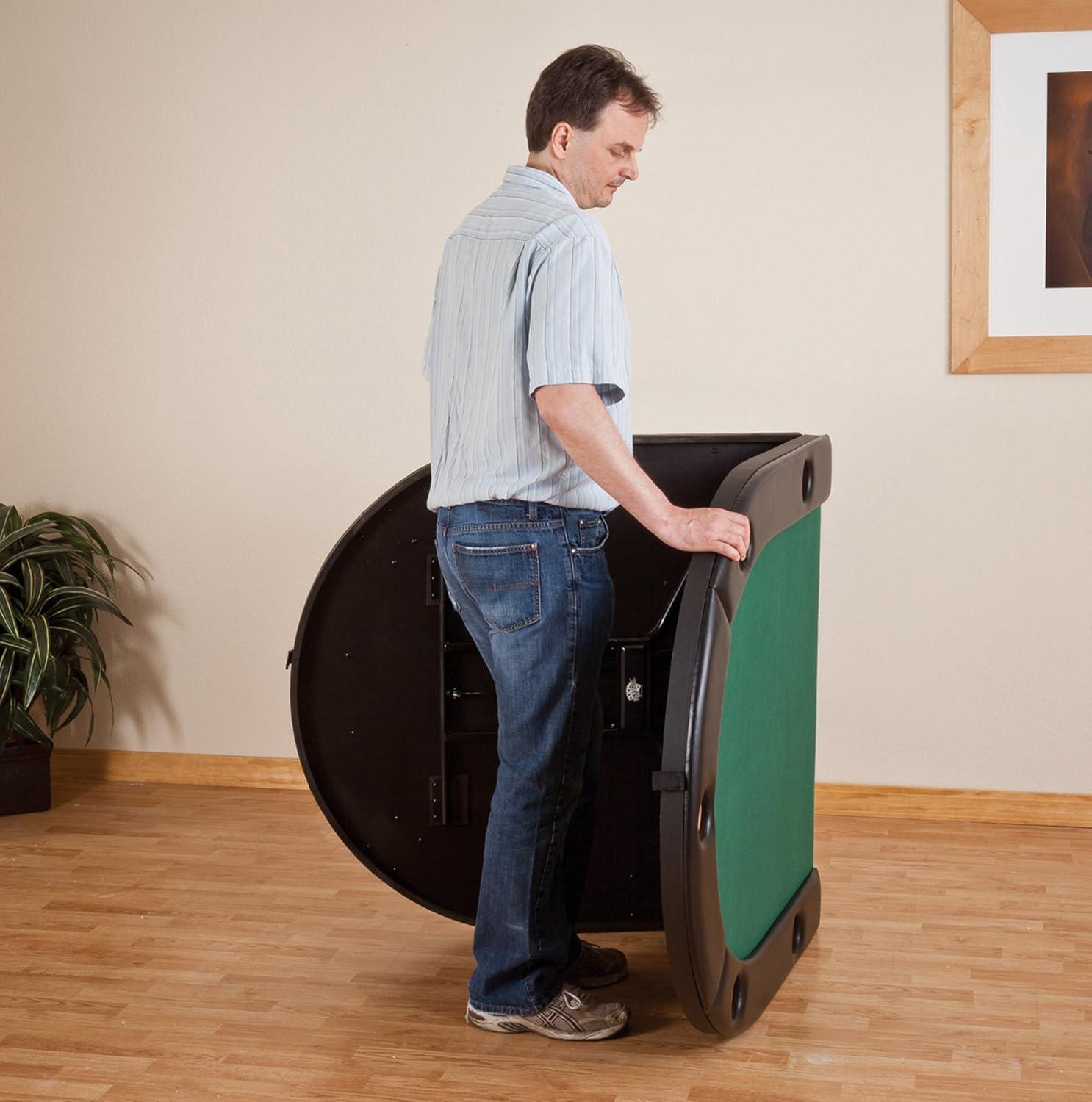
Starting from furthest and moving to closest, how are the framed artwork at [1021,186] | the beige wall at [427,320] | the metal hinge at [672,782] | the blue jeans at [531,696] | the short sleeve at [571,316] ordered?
1. the beige wall at [427,320]
2. the framed artwork at [1021,186]
3. the blue jeans at [531,696]
4. the short sleeve at [571,316]
5. the metal hinge at [672,782]

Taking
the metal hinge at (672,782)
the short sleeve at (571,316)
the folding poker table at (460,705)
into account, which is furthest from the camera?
the folding poker table at (460,705)

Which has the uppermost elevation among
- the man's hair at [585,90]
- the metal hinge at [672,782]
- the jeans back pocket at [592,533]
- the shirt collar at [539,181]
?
the man's hair at [585,90]

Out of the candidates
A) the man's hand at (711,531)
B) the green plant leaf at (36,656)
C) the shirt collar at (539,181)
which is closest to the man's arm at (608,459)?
the man's hand at (711,531)

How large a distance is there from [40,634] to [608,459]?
1.75 metres

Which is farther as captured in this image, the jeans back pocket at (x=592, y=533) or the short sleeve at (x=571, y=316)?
the jeans back pocket at (x=592, y=533)

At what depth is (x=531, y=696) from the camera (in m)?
1.83

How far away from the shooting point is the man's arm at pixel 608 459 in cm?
168

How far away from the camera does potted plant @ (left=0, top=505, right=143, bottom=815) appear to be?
9.76 ft

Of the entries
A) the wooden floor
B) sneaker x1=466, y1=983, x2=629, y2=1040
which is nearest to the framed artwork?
the wooden floor

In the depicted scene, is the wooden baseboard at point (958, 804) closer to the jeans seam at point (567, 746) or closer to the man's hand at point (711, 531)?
the jeans seam at point (567, 746)

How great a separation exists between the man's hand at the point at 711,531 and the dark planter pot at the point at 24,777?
6.36 feet

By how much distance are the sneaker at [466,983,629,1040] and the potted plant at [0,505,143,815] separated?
4.80 feet

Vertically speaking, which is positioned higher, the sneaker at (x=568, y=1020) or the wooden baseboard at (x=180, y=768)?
the wooden baseboard at (x=180, y=768)

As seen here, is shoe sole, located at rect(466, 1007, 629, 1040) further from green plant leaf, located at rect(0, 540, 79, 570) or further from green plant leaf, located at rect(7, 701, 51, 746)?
green plant leaf, located at rect(0, 540, 79, 570)
